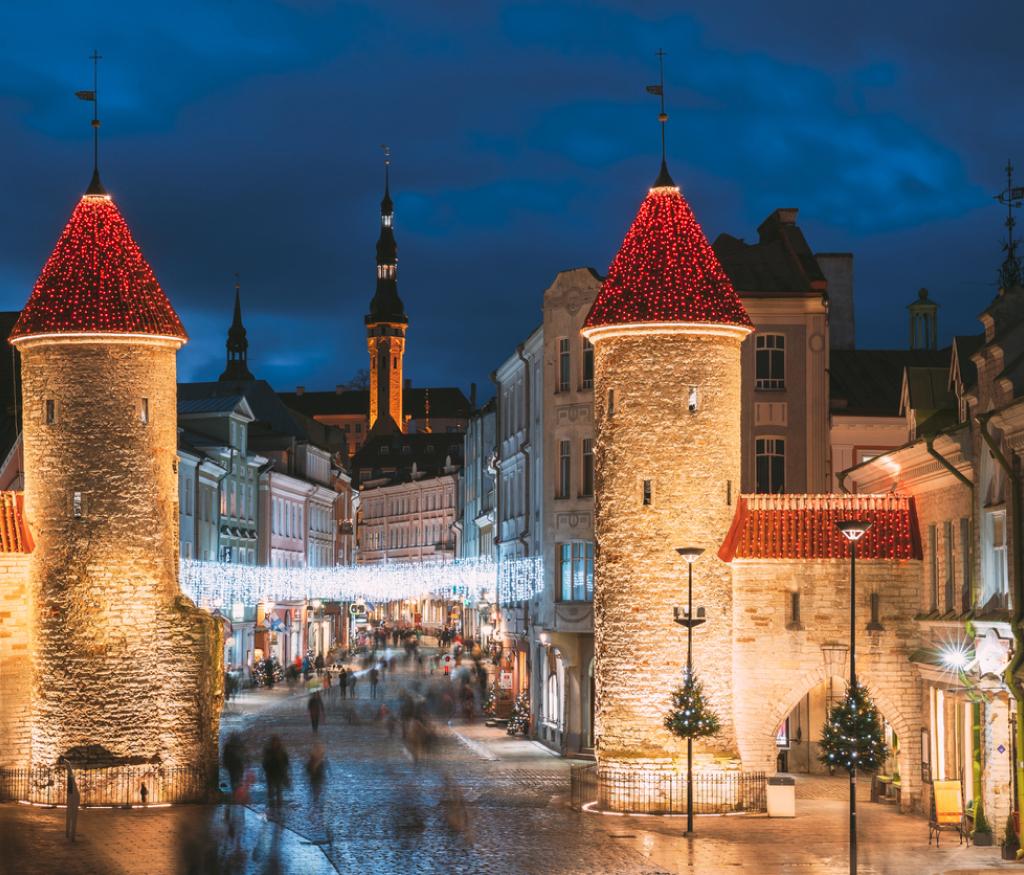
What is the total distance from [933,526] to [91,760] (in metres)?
18.2

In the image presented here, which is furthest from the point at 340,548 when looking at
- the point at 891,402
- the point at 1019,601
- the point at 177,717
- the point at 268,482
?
the point at 1019,601

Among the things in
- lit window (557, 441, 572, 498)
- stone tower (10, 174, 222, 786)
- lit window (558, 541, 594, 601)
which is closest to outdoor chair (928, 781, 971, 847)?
stone tower (10, 174, 222, 786)

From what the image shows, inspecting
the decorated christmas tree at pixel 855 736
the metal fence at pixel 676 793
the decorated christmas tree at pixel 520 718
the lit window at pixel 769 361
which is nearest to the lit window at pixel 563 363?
the lit window at pixel 769 361

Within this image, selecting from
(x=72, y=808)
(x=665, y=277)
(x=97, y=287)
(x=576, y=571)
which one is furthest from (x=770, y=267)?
(x=72, y=808)

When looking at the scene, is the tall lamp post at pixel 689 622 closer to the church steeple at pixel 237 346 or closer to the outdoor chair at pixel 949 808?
the outdoor chair at pixel 949 808

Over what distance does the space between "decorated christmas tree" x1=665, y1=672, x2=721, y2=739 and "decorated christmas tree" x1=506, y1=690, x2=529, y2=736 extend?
1983 centimetres

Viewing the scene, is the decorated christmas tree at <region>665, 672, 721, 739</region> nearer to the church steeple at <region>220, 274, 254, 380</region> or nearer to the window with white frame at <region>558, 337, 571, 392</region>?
the window with white frame at <region>558, 337, 571, 392</region>

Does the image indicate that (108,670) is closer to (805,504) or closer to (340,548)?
(805,504)

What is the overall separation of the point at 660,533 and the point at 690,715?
412 centimetres

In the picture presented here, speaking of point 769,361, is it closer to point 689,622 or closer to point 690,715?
point 690,715

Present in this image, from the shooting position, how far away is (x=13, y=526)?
41.8 m

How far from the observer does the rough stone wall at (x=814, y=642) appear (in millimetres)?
40000

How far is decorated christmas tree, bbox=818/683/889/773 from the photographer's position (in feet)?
112

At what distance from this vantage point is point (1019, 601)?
31.8 meters
